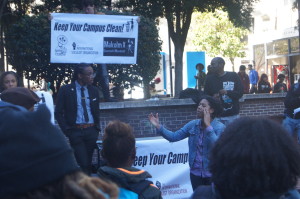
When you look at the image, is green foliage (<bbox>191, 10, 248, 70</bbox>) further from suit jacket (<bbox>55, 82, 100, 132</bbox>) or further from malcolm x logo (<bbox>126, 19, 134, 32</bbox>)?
suit jacket (<bbox>55, 82, 100, 132</bbox>)

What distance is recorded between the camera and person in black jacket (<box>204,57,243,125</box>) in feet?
Answer: 26.7

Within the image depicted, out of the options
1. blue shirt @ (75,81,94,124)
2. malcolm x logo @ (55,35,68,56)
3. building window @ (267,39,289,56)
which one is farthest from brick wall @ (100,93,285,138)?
building window @ (267,39,289,56)

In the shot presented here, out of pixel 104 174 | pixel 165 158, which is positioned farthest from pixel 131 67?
pixel 104 174

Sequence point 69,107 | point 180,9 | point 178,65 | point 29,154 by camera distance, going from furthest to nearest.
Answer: point 178,65
point 180,9
point 69,107
point 29,154

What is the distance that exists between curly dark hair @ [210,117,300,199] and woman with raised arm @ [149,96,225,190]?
3138mm

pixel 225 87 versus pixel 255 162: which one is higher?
pixel 225 87

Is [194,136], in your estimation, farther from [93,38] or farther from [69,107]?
[93,38]

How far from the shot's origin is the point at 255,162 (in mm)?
2240

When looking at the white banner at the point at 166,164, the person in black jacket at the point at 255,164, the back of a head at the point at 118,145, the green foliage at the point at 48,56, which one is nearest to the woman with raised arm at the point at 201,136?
the white banner at the point at 166,164

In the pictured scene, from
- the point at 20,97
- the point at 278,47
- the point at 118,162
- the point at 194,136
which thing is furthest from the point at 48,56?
the point at 278,47

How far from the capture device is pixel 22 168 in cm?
143

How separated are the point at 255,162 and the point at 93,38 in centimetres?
765

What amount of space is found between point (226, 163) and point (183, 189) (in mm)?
5711

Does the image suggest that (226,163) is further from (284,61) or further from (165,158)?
(284,61)
